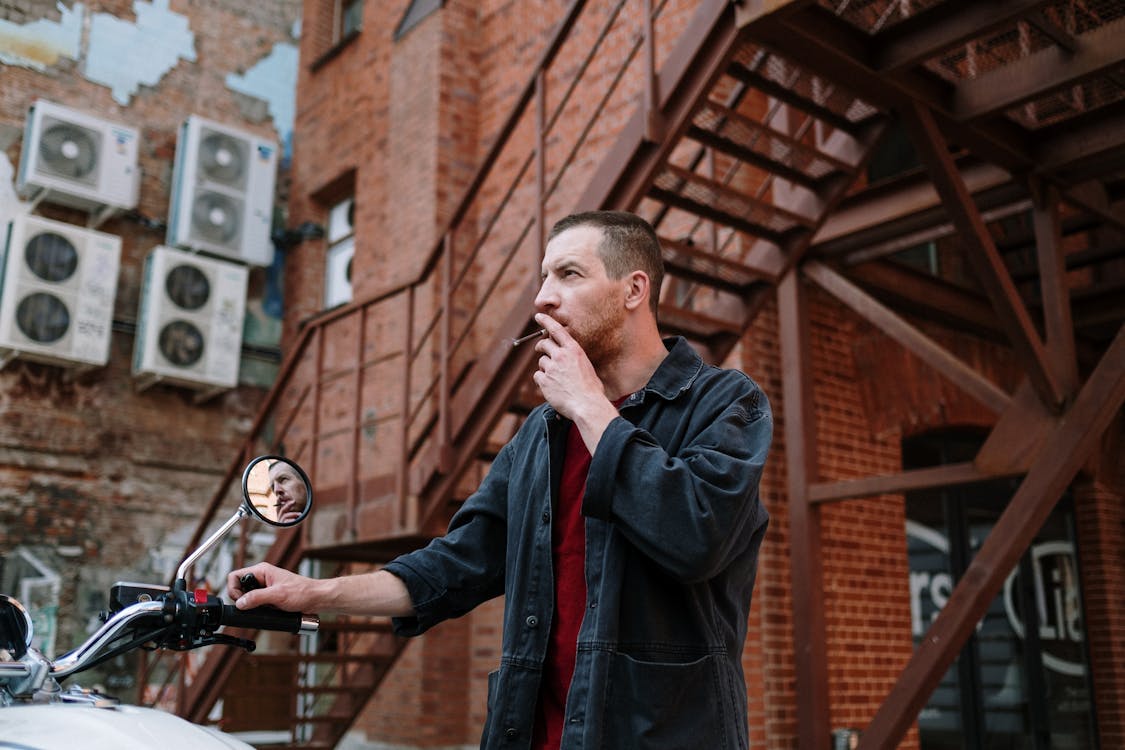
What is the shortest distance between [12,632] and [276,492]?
1.76ft

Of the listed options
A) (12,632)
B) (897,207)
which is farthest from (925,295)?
(12,632)

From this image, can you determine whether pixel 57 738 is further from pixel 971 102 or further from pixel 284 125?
pixel 284 125

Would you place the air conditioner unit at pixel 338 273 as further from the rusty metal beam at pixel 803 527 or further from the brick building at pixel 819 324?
the rusty metal beam at pixel 803 527

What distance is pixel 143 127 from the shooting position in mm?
10953

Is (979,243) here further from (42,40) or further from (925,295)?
(42,40)

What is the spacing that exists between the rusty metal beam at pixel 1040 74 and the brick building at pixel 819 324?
0.02m

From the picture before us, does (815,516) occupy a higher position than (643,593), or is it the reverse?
(815,516)

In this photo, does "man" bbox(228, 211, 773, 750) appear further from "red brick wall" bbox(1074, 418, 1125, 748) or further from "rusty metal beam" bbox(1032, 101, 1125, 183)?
"red brick wall" bbox(1074, 418, 1125, 748)

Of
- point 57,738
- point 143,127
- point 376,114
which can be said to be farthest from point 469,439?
point 143,127

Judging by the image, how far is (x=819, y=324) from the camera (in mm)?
7012

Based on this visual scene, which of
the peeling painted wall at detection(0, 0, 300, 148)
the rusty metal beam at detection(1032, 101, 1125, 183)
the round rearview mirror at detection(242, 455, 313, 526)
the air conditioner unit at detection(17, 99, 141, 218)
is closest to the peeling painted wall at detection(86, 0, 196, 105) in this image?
the peeling painted wall at detection(0, 0, 300, 148)

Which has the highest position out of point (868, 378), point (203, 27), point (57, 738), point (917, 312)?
point (203, 27)

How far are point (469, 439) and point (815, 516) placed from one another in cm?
196

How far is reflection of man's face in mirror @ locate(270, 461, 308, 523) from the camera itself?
84.7 inches
